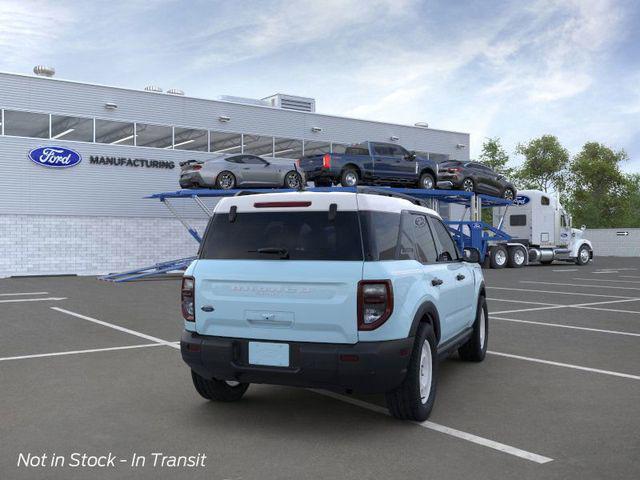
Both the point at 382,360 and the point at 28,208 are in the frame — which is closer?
the point at 382,360

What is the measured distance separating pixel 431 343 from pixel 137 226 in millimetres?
24148

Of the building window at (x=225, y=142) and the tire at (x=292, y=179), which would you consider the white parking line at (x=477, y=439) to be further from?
the building window at (x=225, y=142)

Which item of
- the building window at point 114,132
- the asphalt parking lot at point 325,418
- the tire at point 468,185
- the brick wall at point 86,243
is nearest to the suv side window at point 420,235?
the asphalt parking lot at point 325,418

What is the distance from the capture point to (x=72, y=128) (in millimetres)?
26203

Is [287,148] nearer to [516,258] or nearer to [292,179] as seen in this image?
[292,179]

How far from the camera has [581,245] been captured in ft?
106

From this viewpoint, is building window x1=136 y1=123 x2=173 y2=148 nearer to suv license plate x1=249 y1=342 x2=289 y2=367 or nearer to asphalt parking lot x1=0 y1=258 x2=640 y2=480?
asphalt parking lot x1=0 y1=258 x2=640 y2=480

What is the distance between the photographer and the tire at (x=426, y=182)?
24.9m

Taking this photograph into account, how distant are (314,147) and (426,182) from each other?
30.4 feet

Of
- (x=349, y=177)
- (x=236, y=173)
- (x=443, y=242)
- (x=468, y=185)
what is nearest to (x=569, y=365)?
(x=443, y=242)

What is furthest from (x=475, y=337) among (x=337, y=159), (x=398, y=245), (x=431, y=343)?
(x=337, y=159)

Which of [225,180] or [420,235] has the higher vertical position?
[225,180]

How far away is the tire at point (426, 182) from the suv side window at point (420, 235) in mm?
18849

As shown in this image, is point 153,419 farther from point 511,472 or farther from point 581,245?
point 581,245
